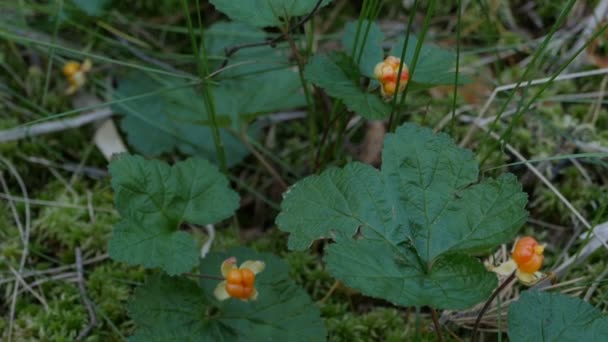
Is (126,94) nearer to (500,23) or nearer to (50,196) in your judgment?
(50,196)

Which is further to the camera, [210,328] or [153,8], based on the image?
[153,8]

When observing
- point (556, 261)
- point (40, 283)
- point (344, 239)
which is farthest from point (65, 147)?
point (556, 261)

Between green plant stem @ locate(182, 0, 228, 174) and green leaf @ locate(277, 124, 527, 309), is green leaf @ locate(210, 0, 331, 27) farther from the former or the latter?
green leaf @ locate(277, 124, 527, 309)

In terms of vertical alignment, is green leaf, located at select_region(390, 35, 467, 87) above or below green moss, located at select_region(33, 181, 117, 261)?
above

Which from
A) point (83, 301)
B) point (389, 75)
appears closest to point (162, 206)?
point (83, 301)

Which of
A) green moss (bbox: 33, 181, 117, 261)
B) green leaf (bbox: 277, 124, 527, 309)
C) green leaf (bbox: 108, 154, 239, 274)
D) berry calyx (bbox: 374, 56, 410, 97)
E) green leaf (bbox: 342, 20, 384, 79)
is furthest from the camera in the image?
green moss (bbox: 33, 181, 117, 261)

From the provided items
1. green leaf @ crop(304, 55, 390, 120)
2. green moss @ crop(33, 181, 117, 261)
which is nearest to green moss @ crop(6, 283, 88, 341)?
green moss @ crop(33, 181, 117, 261)

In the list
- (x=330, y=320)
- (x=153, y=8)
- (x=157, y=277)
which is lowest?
(x=330, y=320)

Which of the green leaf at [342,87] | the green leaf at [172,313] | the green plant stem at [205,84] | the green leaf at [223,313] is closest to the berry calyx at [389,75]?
the green leaf at [342,87]
